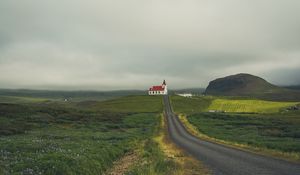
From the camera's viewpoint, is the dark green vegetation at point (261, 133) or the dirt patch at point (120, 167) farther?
the dark green vegetation at point (261, 133)

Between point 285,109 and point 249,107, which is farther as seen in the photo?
point 249,107

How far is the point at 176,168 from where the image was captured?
89.0ft

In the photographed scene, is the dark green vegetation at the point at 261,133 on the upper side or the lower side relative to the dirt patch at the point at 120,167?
lower

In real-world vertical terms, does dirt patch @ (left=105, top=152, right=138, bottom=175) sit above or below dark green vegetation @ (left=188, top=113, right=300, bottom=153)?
above

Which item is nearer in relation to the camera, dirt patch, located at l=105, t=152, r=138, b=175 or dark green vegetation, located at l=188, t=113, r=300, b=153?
dirt patch, located at l=105, t=152, r=138, b=175

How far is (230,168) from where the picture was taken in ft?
87.7

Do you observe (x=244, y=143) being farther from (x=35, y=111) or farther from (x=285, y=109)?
(x=285, y=109)

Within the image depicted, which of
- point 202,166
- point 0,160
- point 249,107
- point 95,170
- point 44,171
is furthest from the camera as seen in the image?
point 249,107

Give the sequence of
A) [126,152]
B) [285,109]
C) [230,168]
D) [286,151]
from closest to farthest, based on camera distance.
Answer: [230,168], [286,151], [126,152], [285,109]

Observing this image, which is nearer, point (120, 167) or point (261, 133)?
point (120, 167)

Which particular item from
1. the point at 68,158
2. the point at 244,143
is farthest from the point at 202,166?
the point at 244,143

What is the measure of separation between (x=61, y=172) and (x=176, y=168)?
9727mm

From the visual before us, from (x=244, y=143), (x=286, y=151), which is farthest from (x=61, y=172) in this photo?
(x=244, y=143)

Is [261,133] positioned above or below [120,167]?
below
